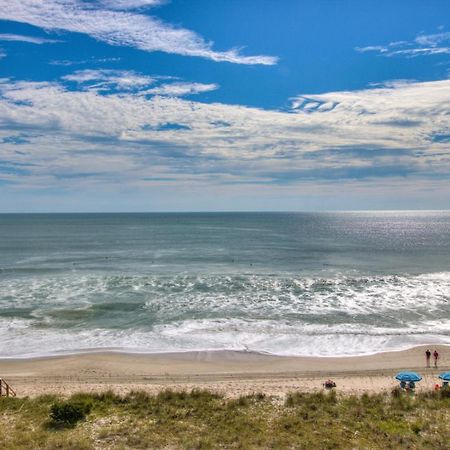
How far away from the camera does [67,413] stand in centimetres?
1820

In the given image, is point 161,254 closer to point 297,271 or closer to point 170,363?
point 297,271

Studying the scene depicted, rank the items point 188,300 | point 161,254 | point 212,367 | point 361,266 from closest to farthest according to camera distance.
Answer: point 212,367
point 188,300
point 361,266
point 161,254

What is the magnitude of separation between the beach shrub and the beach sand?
14.4ft

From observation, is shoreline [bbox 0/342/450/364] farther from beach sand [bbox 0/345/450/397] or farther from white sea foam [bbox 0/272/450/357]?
white sea foam [bbox 0/272/450/357]

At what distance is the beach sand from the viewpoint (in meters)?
24.5

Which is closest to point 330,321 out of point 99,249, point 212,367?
point 212,367

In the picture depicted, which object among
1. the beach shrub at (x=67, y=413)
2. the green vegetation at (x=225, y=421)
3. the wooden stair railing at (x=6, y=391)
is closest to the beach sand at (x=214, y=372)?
the wooden stair railing at (x=6, y=391)

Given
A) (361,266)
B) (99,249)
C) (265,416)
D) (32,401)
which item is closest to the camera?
(265,416)

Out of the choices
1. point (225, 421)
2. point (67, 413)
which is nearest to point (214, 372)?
point (225, 421)

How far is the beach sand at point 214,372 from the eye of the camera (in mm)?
24469

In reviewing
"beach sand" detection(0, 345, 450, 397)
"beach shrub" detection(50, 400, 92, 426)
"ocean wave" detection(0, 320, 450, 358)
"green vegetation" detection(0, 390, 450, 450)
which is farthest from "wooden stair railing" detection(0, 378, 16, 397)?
"ocean wave" detection(0, 320, 450, 358)

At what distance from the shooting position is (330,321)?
39.1 metres

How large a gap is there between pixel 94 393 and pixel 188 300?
24.8 meters

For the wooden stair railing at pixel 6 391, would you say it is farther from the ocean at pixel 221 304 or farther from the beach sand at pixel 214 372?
the ocean at pixel 221 304
